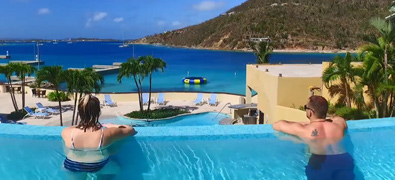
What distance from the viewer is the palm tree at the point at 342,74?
37.8 feet

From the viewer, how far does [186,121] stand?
19.2 metres

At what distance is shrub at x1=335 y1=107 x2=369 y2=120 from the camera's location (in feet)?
37.8

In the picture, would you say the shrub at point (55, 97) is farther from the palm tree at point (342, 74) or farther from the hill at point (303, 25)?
the hill at point (303, 25)

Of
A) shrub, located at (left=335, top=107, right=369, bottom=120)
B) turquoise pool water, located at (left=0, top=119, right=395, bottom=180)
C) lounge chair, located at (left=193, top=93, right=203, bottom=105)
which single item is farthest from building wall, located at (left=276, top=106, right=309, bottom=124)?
lounge chair, located at (left=193, top=93, right=203, bottom=105)

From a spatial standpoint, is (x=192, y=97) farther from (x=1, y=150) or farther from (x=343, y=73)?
(x=1, y=150)

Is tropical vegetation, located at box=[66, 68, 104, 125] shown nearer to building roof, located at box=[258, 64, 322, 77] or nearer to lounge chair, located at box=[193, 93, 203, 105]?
building roof, located at box=[258, 64, 322, 77]

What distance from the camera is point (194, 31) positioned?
479 feet

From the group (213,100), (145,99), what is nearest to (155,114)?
(145,99)

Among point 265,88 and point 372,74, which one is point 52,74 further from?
point 372,74

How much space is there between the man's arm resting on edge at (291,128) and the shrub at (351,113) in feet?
25.3

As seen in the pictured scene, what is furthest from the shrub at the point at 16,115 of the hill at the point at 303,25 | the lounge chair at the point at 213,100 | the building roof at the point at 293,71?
the hill at the point at 303,25

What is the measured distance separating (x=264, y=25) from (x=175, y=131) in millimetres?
102822

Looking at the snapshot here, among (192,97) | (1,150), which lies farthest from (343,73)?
(192,97)

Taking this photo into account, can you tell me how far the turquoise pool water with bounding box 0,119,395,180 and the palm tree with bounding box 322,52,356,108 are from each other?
265 inches
